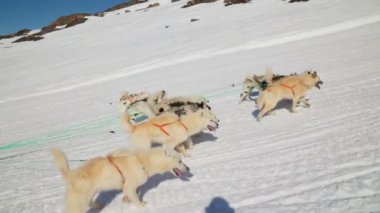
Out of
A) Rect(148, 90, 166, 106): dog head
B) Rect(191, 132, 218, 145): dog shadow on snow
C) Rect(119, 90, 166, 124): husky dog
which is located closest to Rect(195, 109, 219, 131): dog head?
Rect(191, 132, 218, 145): dog shadow on snow

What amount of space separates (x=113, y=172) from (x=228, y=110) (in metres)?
5.21

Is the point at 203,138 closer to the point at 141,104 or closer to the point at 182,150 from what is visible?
the point at 182,150

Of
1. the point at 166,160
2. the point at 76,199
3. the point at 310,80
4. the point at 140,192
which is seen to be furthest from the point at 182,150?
the point at 310,80

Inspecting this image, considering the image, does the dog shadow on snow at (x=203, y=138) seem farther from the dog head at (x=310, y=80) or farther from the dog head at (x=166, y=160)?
the dog head at (x=310, y=80)

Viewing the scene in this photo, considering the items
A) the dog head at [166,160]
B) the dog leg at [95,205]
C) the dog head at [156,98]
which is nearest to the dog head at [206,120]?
the dog head at [166,160]

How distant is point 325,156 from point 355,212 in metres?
1.52

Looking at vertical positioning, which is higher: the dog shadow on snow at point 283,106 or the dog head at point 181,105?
the dog head at point 181,105

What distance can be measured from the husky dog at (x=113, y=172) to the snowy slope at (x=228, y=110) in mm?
413

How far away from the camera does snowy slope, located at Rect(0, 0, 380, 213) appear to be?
15.6 feet

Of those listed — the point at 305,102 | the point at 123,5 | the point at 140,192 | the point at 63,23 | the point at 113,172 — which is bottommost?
the point at 140,192

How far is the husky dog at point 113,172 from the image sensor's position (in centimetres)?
418

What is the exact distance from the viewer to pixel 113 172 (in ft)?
14.5

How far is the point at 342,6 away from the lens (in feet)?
83.2

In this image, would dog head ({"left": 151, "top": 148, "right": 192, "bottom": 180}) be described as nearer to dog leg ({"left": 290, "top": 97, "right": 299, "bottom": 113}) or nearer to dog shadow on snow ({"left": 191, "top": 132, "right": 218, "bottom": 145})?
dog shadow on snow ({"left": 191, "top": 132, "right": 218, "bottom": 145})
